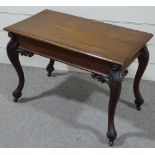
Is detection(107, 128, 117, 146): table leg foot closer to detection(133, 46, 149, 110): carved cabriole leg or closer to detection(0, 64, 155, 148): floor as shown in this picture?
detection(0, 64, 155, 148): floor

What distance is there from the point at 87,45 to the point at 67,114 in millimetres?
552

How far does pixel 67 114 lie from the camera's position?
170cm

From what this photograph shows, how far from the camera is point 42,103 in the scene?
5.85 ft

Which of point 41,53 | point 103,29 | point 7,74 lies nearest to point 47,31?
point 41,53

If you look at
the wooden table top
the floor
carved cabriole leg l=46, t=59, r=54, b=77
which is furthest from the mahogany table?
carved cabriole leg l=46, t=59, r=54, b=77

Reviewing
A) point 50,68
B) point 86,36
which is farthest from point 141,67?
point 50,68

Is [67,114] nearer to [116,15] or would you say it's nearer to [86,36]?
[86,36]

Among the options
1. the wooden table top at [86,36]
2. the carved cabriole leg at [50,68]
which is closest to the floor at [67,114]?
the carved cabriole leg at [50,68]

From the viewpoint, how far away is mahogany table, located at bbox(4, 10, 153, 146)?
127 cm

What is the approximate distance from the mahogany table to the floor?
0.17m

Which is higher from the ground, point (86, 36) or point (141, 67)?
point (86, 36)

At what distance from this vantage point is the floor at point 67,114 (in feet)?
4.97

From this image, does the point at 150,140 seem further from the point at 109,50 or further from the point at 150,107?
the point at 109,50

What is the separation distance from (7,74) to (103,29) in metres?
0.93
